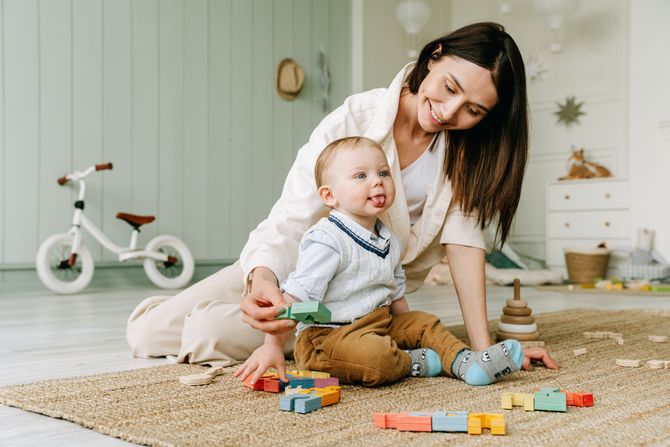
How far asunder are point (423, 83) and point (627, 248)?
3332 mm

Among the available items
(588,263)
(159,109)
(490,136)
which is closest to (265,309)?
(490,136)

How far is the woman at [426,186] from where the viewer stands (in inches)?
55.3

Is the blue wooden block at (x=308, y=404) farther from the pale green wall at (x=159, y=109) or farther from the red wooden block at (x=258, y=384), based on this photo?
the pale green wall at (x=159, y=109)

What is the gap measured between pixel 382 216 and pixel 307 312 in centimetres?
56

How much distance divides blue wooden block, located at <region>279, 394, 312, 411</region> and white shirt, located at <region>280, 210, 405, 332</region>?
198mm

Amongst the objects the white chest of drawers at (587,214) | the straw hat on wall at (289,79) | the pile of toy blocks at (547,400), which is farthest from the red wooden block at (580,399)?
the straw hat on wall at (289,79)

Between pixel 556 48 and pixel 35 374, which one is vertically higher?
pixel 556 48

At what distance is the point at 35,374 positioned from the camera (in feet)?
4.73

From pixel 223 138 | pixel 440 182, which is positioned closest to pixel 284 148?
pixel 223 138

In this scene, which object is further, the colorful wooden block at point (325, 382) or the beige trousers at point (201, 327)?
the beige trousers at point (201, 327)

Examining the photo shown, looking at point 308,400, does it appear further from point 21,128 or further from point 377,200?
point 21,128

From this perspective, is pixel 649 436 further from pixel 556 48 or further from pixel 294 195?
pixel 556 48

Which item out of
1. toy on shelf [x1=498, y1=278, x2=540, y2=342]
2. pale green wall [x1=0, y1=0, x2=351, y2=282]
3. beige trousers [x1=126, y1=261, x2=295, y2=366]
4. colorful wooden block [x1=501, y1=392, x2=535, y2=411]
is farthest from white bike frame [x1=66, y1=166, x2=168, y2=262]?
colorful wooden block [x1=501, y1=392, x2=535, y2=411]

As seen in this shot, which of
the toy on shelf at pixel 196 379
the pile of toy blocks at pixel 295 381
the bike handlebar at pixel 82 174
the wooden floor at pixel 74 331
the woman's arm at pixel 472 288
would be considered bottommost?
the wooden floor at pixel 74 331
